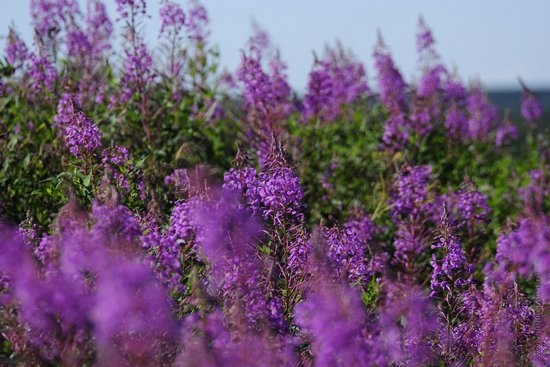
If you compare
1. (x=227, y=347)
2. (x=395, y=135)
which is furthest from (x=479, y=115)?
(x=227, y=347)

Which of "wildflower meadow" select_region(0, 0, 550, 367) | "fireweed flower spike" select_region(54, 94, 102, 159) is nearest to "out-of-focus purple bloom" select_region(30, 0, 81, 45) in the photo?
"wildflower meadow" select_region(0, 0, 550, 367)

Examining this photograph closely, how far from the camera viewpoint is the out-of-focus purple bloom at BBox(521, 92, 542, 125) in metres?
11.0

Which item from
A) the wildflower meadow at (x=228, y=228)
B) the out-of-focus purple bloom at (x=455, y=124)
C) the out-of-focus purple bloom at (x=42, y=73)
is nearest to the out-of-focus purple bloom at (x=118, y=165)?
the wildflower meadow at (x=228, y=228)

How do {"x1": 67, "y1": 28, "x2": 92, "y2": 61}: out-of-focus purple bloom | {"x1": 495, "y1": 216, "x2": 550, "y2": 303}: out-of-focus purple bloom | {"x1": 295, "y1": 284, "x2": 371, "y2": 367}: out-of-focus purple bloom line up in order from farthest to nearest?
1. {"x1": 67, "y1": 28, "x2": 92, "y2": 61}: out-of-focus purple bloom
2. {"x1": 495, "y1": 216, "x2": 550, "y2": 303}: out-of-focus purple bloom
3. {"x1": 295, "y1": 284, "x2": 371, "y2": 367}: out-of-focus purple bloom

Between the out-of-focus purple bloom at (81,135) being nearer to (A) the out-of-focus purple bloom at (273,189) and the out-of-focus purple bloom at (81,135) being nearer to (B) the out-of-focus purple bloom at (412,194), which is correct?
(A) the out-of-focus purple bloom at (273,189)

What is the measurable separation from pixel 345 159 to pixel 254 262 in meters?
4.66

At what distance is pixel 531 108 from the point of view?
436 inches

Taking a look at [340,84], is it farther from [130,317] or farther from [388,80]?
[130,317]

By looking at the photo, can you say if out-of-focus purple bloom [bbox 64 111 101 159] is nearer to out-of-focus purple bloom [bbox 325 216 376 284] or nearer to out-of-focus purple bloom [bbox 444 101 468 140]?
out-of-focus purple bloom [bbox 325 216 376 284]

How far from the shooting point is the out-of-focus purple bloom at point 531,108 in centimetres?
1102

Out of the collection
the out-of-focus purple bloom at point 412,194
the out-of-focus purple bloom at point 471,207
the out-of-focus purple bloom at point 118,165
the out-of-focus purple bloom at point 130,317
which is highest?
the out-of-focus purple bloom at point 118,165

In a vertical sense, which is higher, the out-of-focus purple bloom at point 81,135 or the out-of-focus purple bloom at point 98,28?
the out-of-focus purple bloom at point 98,28

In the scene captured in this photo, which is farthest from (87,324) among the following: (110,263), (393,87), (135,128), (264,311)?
(393,87)

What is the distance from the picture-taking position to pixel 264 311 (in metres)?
3.78
